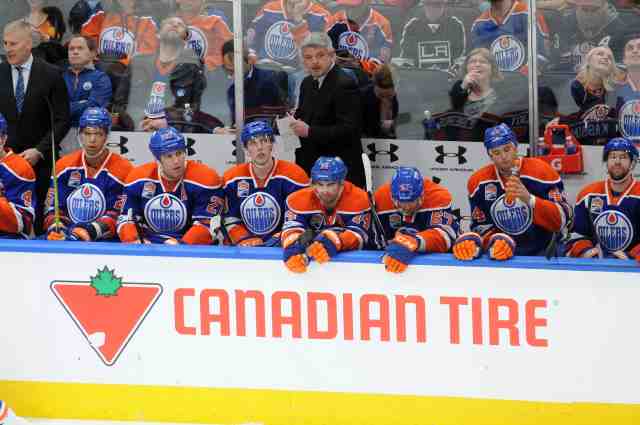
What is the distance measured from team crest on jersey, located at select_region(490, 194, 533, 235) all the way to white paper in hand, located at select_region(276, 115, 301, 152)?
4.84ft

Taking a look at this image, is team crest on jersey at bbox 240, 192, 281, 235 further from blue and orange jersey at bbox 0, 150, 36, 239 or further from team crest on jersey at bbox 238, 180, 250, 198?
blue and orange jersey at bbox 0, 150, 36, 239

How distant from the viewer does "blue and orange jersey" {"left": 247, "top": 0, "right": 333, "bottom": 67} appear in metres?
7.50

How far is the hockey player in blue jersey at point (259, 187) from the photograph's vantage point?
6.25 meters

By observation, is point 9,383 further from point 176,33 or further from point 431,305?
point 176,33

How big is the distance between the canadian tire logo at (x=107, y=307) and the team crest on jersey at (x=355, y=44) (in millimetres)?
2783

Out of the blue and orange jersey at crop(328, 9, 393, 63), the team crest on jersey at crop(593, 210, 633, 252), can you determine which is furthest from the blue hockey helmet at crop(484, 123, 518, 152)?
the blue and orange jersey at crop(328, 9, 393, 63)

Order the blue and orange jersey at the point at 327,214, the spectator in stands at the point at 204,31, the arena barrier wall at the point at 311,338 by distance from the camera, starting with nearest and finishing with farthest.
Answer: the arena barrier wall at the point at 311,338, the blue and orange jersey at the point at 327,214, the spectator in stands at the point at 204,31

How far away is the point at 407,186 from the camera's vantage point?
5648 millimetres

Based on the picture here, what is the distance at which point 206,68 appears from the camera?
7.57 meters

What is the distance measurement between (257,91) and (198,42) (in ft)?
1.71

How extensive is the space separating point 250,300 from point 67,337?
35.6 inches

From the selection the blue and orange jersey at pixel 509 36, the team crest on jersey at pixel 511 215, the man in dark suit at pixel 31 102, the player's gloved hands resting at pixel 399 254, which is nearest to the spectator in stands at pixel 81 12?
the man in dark suit at pixel 31 102

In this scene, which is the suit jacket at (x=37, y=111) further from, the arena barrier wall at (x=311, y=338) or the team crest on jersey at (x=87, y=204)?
the arena barrier wall at (x=311, y=338)

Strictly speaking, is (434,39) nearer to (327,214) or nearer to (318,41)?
(318,41)
